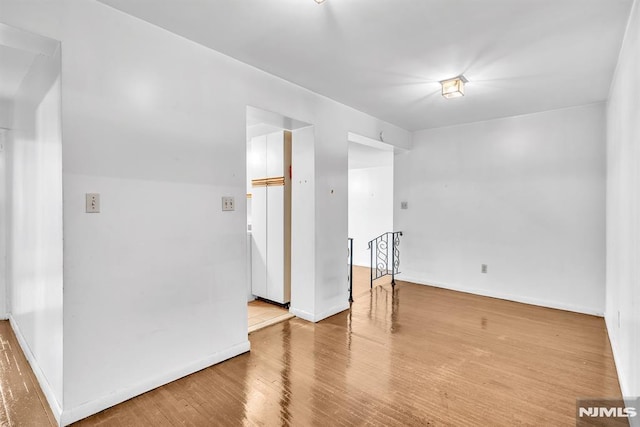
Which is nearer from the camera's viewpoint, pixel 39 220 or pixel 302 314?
pixel 39 220

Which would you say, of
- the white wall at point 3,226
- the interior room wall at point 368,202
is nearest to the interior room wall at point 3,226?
the white wall at point 3,226

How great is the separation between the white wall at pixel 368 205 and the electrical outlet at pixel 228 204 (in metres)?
5.37

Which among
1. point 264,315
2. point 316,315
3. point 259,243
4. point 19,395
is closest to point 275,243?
point 259,243

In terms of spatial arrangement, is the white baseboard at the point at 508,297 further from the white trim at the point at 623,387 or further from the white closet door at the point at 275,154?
the white closet door at the point at 275,154

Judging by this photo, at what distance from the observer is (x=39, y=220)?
2.38m

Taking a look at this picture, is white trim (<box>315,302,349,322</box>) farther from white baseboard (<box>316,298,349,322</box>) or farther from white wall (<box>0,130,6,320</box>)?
white wall (<box>0,130,6,320</box>)

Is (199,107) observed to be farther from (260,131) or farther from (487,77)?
(487,77)

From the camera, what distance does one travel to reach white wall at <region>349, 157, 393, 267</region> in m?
7.66

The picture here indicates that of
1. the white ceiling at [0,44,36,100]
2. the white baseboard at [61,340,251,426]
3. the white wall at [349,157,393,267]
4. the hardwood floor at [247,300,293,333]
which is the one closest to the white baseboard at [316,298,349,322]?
the hardwood floor at [247,300,293,333]

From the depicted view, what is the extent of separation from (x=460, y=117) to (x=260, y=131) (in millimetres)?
2781

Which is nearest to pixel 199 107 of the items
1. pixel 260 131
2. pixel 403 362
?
pixel 260 131

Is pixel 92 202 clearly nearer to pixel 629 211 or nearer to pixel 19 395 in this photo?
pixel 19 395

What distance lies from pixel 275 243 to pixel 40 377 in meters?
2.45

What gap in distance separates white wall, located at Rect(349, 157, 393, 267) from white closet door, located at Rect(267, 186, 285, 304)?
388 cm
